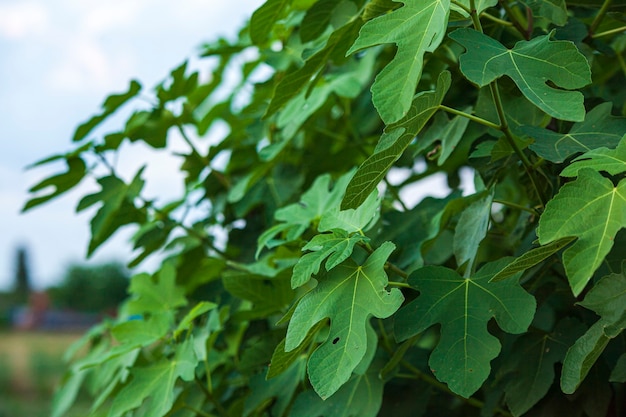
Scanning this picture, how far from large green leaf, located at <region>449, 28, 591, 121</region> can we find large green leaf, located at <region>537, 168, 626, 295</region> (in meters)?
0.07

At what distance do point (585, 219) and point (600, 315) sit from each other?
126mm

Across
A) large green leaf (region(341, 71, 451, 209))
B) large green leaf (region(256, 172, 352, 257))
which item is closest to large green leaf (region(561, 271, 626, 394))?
large green leaf (region(341, 71, 451, 209))

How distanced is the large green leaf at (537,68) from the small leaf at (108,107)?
74cm

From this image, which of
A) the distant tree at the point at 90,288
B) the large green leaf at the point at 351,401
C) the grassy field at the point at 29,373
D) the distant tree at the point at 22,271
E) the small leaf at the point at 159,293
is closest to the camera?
the large green leaf at the point at 351,401

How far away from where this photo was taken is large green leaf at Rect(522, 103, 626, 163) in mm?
783

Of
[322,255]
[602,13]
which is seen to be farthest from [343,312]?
[602,13]

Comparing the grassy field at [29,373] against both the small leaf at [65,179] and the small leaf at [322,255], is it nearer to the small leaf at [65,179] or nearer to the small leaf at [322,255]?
the small leaf at [65,179]

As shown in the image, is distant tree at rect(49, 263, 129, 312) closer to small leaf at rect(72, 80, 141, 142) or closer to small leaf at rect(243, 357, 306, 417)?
small leaf at rect(72, 80, 141, 142)

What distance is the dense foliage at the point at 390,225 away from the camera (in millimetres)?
707

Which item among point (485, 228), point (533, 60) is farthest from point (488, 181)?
point (533, 60)

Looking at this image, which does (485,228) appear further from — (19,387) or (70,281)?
(70,281)

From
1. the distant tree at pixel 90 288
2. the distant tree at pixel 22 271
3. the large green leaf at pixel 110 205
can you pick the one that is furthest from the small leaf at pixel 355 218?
the distant tree at pixel 22 271

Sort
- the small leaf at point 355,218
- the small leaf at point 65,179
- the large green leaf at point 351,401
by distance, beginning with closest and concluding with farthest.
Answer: the small leaf at point 355,218
the large green leaf at point 351,401
the small leaf at point 65,179

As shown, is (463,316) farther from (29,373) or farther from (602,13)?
(29,373)
